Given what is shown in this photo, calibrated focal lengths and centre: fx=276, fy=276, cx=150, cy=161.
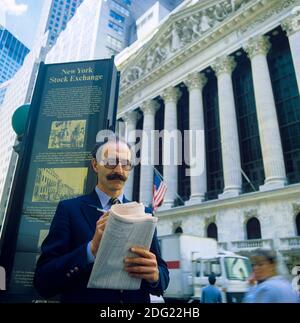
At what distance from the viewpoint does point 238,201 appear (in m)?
18.6

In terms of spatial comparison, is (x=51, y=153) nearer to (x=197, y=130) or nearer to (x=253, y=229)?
(x=253, y=229)

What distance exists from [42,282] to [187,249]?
13.6 metres

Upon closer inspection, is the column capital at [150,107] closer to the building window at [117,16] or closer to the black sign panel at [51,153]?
the black sign panel at [51,153]

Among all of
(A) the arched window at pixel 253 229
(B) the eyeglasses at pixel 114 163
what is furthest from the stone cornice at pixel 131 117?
(B) the eyeglasses at pixel 114 163

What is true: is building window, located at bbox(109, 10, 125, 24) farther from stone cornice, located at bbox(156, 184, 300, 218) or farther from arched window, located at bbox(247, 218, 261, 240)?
arched window, located at bbox(247, 218, 261, 240)

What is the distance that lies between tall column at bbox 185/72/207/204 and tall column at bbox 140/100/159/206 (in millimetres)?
4509

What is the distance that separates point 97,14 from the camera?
57500 mm

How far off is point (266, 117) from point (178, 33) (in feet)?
48.9

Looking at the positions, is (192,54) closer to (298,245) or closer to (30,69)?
(298,245)

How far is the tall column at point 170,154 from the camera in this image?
24.3 metres

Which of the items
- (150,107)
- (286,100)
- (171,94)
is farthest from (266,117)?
(150,107)

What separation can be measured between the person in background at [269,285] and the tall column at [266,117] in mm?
14244
